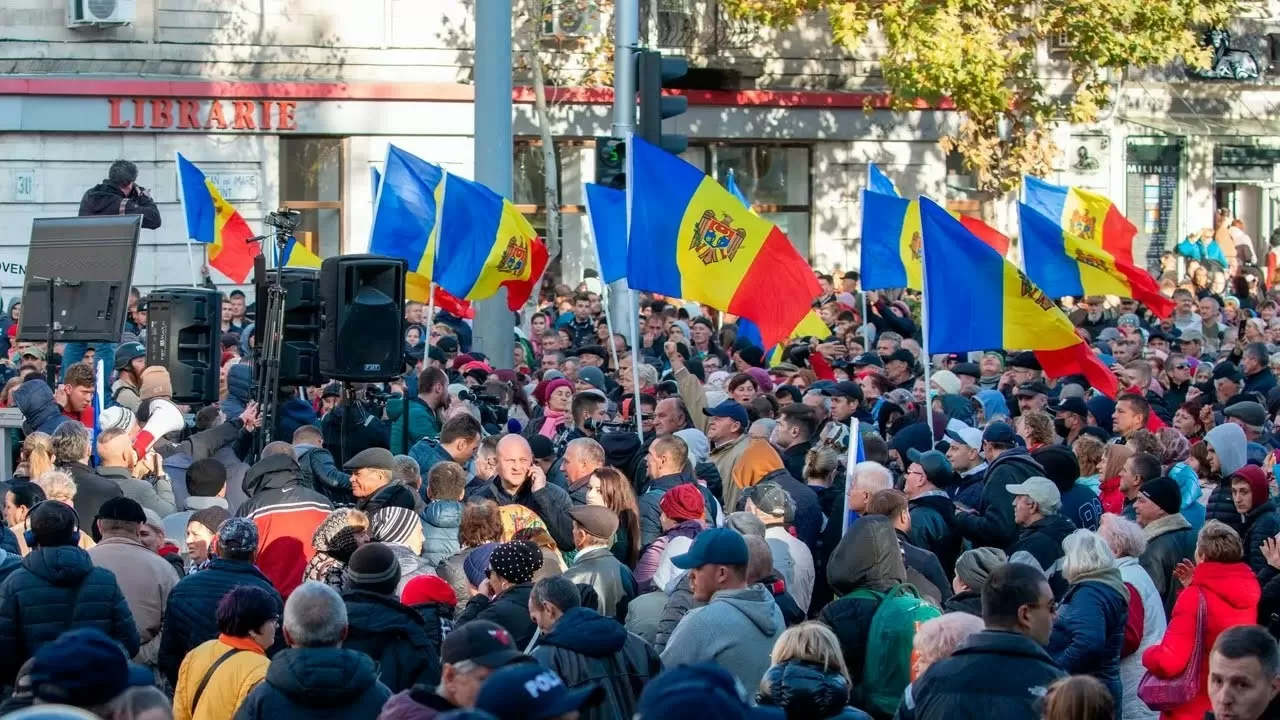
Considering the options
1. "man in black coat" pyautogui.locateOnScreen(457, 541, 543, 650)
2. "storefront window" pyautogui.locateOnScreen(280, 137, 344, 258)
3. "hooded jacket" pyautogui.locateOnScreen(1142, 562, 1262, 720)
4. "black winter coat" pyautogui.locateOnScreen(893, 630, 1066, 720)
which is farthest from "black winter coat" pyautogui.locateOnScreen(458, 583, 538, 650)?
"storefront window" pyautogui.locateOnScreen(280, 137, 344, 258)

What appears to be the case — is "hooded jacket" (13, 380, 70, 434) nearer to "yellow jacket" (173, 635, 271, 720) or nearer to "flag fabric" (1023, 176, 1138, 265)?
"yellow jacket" (173, 635, 271, 720)

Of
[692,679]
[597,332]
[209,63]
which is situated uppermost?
[209,63]

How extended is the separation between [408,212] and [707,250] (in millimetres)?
3713

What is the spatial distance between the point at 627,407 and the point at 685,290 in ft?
4.10

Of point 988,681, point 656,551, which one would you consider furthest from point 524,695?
point 656,551

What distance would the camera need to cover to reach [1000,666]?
222 inches

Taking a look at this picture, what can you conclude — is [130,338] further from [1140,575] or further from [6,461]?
[1140,575]

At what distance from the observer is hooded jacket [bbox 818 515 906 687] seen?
7.10 metres

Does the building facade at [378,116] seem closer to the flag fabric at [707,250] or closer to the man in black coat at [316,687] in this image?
the flag fabric at [707,250]

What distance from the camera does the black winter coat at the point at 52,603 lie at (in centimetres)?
700

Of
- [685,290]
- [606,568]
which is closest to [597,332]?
[685,290]

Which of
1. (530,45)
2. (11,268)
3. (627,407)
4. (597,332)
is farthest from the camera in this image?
(530,45)

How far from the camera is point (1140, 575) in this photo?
7746 millimetres

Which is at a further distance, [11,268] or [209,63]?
[209,63]
